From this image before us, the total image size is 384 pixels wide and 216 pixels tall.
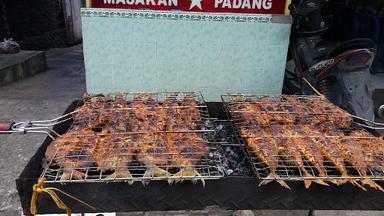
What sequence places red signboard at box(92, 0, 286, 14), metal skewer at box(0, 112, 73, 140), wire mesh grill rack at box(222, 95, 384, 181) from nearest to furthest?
wire mesh grill rack at box(222, 95, 384, 181)
metal skewer at box(0, 112, 73, 140)
red signboard at box(92, 0, 286, 14)

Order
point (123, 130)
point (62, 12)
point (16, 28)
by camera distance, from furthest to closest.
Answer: point (62, 12) → point (16, 28) → point (123, 130)

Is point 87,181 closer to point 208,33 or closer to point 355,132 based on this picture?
point 355,132

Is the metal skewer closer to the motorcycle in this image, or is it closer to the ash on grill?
the ash on grill

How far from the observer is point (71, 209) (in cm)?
222

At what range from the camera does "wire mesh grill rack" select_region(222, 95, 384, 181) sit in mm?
2344

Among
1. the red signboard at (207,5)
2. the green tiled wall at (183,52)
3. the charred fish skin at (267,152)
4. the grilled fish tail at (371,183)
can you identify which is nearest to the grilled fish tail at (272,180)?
the charred fish skin at (267,152)

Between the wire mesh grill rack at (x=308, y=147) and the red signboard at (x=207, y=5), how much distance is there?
213cm

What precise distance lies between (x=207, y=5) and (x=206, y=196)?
3293 millimetres

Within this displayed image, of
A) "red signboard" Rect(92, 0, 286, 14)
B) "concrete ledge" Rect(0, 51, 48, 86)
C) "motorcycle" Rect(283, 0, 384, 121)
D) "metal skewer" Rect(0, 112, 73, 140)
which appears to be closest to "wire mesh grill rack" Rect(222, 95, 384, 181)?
"motorcycle" Rect(283, 0, 384, 121)

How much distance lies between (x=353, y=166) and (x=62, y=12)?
12.6 m

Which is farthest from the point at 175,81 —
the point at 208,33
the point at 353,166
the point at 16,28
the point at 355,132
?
the point at 16,28

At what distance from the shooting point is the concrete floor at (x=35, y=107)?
4.10 meters

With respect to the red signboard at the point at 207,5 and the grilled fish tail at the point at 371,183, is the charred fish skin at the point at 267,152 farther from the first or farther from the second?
the red signboard at the point at 207,5

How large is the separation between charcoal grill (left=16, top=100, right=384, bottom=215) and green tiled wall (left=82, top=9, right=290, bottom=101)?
9.21ft
